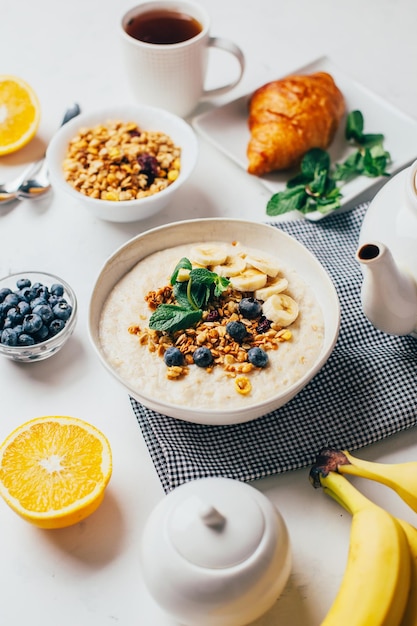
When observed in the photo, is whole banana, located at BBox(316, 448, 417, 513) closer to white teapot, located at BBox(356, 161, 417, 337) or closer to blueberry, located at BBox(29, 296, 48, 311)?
white teapot, located at BBox(356, 161, 417, 337)

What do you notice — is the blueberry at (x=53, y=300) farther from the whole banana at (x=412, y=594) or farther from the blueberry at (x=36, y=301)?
the whole banana at (x=412, y=594)

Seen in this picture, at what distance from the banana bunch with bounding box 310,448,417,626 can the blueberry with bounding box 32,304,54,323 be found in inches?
26.2

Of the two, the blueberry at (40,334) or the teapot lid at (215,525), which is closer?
the teapot lid at (215,525)

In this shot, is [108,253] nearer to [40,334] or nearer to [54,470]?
[40,334]

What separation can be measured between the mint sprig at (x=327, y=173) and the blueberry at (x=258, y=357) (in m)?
0.55

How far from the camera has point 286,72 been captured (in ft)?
7.06

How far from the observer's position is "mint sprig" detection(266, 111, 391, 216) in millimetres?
1768

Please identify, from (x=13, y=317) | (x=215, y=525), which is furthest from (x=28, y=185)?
(x=215, y=525)

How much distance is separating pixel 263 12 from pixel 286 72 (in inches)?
17.6

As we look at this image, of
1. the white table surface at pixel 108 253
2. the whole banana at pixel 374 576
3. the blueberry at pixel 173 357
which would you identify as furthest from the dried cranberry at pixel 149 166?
the whole banana at pixel 374 576

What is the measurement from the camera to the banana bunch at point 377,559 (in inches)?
39.2

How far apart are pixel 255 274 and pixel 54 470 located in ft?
1.88

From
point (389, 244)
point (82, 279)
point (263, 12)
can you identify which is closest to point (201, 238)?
point (82, 279)

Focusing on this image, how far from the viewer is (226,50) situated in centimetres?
196
